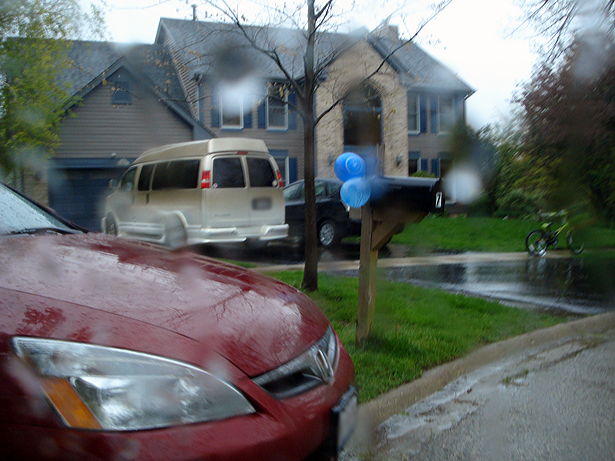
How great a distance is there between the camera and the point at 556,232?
1170 cm

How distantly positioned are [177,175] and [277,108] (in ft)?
4.99

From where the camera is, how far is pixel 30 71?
5.77 metres

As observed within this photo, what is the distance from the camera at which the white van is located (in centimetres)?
612

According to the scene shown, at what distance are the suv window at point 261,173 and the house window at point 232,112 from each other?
0.55 meters

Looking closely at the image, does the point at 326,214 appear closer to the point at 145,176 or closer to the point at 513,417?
the point at 145,176

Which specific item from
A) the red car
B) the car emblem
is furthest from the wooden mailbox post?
the car emblem

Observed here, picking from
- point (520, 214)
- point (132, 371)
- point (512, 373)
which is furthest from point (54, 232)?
point (520, 214)

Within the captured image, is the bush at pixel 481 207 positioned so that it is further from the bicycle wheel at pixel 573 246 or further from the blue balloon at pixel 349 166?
the bicycle wheel at pixel 573 246

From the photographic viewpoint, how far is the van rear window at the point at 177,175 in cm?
625

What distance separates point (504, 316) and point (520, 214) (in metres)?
4.14

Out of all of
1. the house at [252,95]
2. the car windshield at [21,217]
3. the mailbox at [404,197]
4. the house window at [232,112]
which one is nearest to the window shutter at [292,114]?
the house at [252,95]

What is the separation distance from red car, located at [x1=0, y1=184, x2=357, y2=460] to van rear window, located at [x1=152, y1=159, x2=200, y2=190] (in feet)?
13.3

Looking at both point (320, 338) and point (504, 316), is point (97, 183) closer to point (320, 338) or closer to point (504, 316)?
point (504, 316)

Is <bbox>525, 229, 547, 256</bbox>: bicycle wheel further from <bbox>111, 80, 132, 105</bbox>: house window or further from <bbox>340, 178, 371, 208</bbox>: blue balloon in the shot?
<bbox>111, 80, 132, 105</bbox>: house window
